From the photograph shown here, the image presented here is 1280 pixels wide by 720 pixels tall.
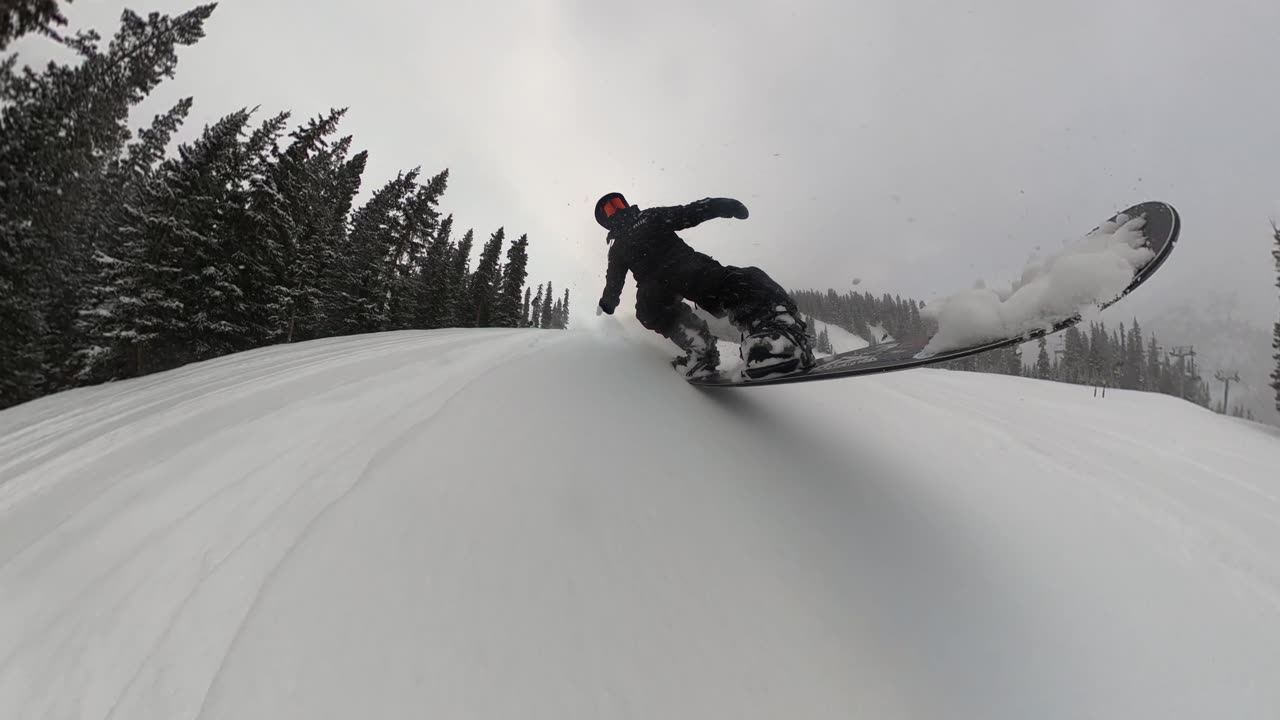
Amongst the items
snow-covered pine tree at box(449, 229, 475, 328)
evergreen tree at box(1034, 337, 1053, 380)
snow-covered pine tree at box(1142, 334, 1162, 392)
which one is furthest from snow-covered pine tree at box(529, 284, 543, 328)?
snow-covered pine tree at box(1142, 334, 1162, 392)

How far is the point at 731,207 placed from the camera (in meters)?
3.10

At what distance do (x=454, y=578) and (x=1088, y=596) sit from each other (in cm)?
223

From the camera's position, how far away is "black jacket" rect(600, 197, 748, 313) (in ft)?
9.87

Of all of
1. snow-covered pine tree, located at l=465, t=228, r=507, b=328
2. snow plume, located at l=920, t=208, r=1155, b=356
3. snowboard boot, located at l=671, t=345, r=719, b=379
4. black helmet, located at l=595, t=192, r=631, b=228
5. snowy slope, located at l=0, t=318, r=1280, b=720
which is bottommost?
snowy slope, located at l=0, t=318, r=1280, b=720

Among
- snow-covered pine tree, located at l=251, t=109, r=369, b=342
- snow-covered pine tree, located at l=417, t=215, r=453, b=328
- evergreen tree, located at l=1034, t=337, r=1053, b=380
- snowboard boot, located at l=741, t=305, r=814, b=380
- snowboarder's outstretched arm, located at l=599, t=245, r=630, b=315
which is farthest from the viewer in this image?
evergreen tree, located at l=1034, t=337, r=1053, b=380

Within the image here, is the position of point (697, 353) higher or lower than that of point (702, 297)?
lower

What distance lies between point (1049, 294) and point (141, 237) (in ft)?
68.6

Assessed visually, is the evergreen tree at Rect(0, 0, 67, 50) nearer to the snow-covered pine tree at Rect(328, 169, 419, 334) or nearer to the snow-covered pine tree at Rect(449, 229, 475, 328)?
the snow-covered pine tree at Rect(328, 169, 419, 334)

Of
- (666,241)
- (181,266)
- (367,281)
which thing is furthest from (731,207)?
(367,281)

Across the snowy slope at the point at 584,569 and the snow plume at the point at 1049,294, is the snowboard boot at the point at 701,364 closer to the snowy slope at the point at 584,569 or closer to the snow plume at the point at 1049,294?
the snowy slope at the point at 584,569

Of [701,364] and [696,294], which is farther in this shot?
[696,294]

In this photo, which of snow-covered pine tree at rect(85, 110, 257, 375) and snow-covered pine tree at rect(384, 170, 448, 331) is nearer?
snow-covered pine tree at rect(85, 110, 257, 375)

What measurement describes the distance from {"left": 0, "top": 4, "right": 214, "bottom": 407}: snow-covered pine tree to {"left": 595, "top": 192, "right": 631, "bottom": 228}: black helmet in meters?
18.9

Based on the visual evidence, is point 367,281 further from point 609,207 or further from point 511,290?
point 609,207
